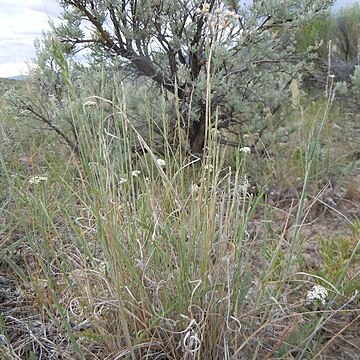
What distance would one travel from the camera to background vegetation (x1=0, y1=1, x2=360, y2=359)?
1330 mm

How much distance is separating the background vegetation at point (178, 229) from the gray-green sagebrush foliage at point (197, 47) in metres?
0.01

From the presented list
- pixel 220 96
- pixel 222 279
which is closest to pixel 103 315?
pixel 222 279

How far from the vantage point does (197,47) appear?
9.43ft

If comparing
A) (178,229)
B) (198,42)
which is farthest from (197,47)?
(178,229)

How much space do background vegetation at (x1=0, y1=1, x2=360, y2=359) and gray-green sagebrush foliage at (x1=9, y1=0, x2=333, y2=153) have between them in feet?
0.05

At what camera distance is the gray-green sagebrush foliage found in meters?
2.76

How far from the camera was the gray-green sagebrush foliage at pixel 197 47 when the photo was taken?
9.04ft

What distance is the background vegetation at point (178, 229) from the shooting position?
1.33 m

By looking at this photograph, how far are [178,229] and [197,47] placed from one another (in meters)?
1.65

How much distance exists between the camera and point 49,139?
131 inches

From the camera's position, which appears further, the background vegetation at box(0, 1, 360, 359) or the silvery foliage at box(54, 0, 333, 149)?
the silvery foliage at box(54, 0, 333, 149)

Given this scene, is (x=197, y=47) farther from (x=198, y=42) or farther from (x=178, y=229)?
(x=178, y=229)

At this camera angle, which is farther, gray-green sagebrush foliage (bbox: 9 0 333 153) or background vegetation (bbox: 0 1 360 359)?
gray-green sagebrush foliage (bbox: 9 0 333 153)

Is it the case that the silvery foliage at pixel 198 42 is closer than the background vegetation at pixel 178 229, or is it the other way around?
the background vegetation at pixel 178 229
